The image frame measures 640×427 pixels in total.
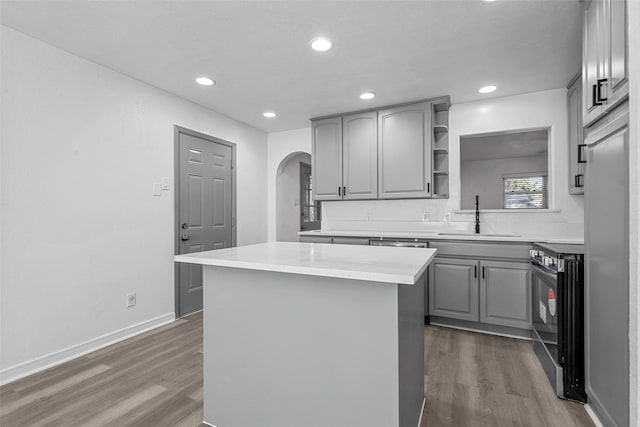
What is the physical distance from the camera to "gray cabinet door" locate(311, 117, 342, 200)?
159 inches

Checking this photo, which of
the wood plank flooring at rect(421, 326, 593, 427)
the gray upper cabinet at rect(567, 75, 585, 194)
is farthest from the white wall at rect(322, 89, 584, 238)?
the wood plank flooring at rect(421, 326, 593, 427)

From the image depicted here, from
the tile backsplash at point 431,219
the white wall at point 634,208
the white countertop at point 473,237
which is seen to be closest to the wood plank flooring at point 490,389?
the white wall at point 634,208

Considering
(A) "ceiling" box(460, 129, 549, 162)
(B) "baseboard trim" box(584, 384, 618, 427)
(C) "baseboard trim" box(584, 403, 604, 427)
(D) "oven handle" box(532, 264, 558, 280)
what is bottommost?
(C) "baseboard trim" box(584, 403, 604, 427)

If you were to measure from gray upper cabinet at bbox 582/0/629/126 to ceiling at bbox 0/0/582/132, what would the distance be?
395 millimetres

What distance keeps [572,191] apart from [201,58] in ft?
11.8

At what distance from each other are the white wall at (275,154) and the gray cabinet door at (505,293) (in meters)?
2.99

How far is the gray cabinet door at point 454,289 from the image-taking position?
3016 mm

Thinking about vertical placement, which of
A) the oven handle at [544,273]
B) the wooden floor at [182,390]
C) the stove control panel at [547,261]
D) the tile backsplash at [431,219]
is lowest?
the wooden floor at [182,390]

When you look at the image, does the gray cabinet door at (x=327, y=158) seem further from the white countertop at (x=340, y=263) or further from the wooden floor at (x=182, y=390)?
the white countertop at (x=340, y=263)

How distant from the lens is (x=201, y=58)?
260 cm

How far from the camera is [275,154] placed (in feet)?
16.2

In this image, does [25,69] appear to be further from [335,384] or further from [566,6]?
[566,6]

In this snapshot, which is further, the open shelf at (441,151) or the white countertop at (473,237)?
the open shelf at (441,151)

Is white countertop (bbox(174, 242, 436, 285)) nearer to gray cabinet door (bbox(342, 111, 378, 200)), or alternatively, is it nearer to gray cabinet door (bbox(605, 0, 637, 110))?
gray cabinet door (bbox(605, 0, 637, 110))
